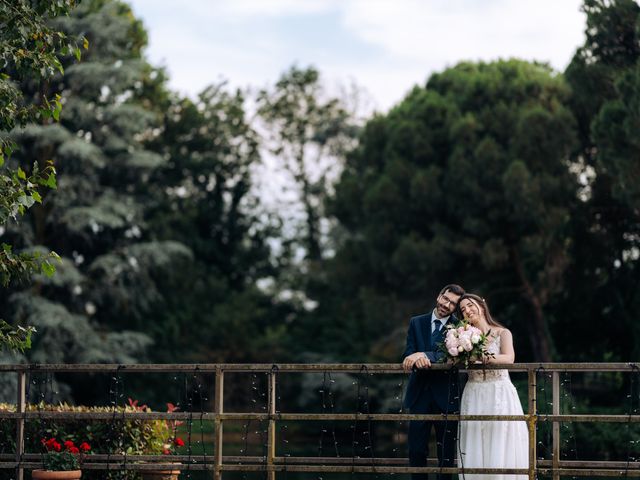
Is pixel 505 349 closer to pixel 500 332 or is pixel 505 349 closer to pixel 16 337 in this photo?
pixel 500 332

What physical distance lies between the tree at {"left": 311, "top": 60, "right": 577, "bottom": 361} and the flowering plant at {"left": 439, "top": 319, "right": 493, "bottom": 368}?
69.0 feet

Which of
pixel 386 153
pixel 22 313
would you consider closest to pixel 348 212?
→ pixel 386 153

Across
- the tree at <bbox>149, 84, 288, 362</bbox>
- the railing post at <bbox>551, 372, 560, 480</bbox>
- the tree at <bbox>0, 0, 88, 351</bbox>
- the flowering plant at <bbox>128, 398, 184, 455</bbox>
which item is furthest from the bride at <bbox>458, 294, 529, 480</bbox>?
the tree at <bbox>149, 84, 288, 362</bbox>

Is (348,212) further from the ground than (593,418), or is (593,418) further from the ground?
(348,212)

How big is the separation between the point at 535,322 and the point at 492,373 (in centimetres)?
2210

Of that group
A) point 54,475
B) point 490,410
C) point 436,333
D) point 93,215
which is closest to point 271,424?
point 436,333

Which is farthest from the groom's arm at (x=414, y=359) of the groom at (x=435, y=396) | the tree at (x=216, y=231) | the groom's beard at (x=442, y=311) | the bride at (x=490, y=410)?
the tree at (x=216, y=231)

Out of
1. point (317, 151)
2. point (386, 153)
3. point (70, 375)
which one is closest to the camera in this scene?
point (70, 375)

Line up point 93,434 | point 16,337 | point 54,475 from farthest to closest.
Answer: point 93,434 → point 54,475 → point 16,337

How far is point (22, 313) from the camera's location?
101 feet

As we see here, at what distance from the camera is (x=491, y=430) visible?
9.27m

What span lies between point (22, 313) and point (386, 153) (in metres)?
11.6

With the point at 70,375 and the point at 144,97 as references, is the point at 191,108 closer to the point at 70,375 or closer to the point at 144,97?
the point at 144,97

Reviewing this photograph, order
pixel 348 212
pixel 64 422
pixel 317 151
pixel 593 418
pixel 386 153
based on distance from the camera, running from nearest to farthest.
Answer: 1. pixel 593 418
2. pixel 64 422
3. pixel 386 153
4. pixel 348 212
5. pixel 317 151
